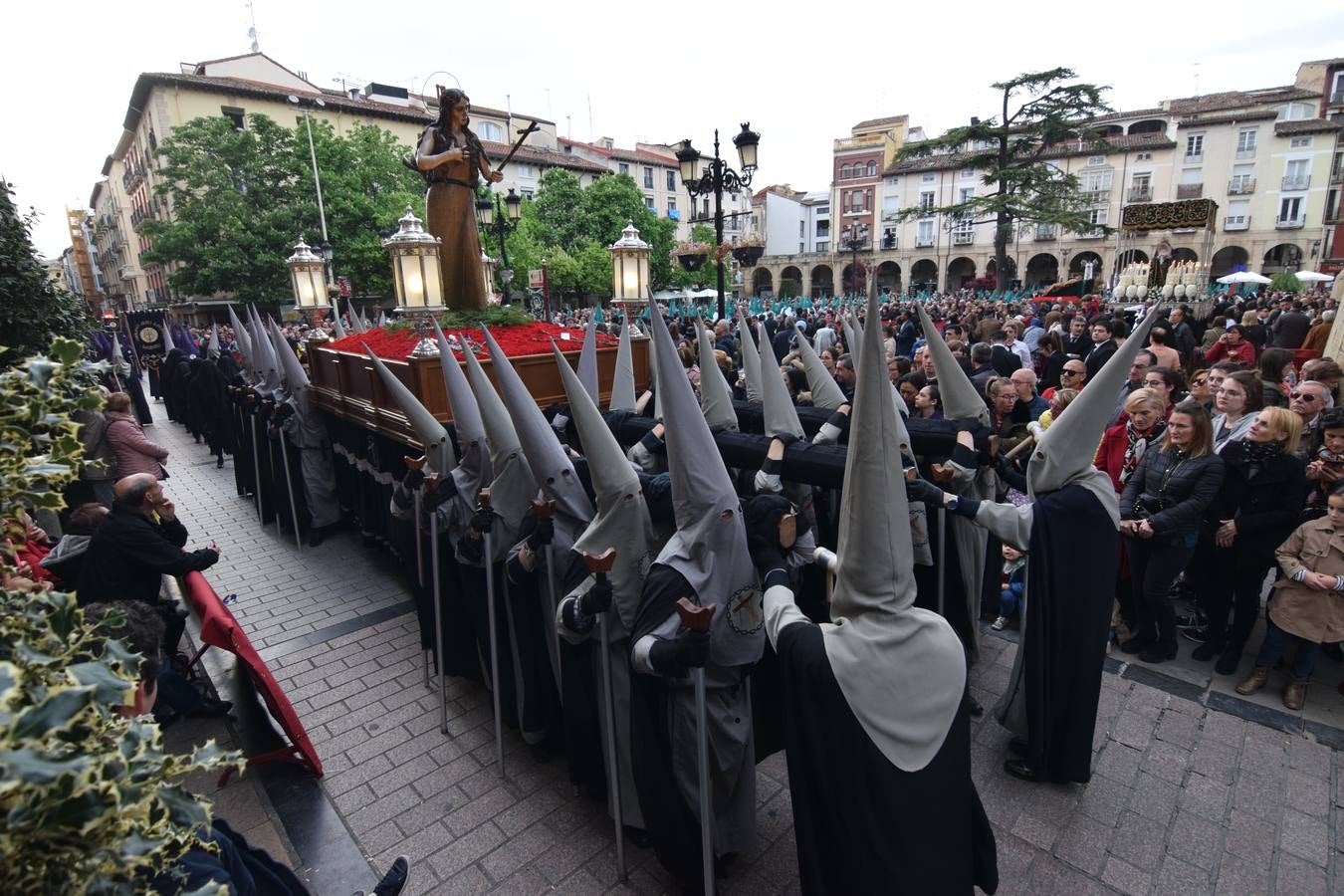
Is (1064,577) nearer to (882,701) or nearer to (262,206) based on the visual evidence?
(882,701)

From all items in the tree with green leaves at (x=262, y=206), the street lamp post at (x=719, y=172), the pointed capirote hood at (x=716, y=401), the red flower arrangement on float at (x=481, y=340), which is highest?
the tree with green leaves at (x=262, y=206)

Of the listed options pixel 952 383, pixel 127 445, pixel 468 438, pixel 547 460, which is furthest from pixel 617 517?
pixel 127 445

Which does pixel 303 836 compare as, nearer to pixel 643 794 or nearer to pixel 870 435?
pixel 643 794

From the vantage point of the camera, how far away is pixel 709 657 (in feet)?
9.79

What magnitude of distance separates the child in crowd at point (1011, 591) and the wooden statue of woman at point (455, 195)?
6.63 metres

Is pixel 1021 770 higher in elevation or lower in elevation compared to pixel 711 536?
lower

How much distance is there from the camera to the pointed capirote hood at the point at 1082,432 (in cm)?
327

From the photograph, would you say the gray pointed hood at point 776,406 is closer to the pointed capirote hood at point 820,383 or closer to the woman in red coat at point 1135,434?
the pointed capirote hood at point 820,383

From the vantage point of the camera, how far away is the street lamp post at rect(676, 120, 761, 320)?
31.9 ft

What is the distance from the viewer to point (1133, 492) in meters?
5.00

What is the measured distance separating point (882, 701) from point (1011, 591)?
3.96m

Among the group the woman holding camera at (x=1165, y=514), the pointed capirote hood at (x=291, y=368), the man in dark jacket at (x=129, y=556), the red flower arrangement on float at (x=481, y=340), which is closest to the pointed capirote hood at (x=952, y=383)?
the woman holding camera at (x=1165, y=514)

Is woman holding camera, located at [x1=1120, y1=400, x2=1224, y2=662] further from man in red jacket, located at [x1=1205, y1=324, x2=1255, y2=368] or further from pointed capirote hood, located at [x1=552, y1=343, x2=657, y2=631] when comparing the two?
man in red jacket, located at [x1=1205, y1=324, x2=1255, y2=368]

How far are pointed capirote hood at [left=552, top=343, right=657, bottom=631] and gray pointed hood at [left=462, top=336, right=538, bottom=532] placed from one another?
3.47 feet
